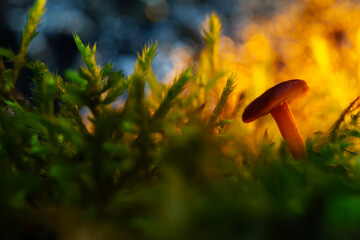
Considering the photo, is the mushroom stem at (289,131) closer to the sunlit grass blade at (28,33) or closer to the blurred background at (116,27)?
the sunlit grass blade at (28,33)

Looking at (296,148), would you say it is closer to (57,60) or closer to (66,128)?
(66,128)

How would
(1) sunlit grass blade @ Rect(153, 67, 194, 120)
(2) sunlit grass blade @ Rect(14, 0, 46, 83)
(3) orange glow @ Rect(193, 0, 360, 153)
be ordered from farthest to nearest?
1. (3) orange glow @ Rect(193, 0, 360, 153)
2. (2) sunlit grass blade @ Rect(14, 0, 46, 83)
3. (1) sunlit grass blade @ Rect(153, 67, 194, 120)

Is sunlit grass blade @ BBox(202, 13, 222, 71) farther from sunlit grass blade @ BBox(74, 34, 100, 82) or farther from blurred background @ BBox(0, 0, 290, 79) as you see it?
blurred background @ BBox(0, 0, 290, 79)

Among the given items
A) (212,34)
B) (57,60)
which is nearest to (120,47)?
(57,60)

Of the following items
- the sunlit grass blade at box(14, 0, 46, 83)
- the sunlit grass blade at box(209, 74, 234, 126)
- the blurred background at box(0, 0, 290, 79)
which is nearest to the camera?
the sunlit grass blade at box(209, 74, 234, 126)

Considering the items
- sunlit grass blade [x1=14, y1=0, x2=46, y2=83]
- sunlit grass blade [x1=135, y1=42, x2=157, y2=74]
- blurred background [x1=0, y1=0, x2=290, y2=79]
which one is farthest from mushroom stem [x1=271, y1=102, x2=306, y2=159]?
blurred background [x1=0, y1=0, x2=290, y2=79]

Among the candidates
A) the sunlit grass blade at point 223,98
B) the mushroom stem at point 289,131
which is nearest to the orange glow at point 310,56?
the mushroom stem at point 289,131

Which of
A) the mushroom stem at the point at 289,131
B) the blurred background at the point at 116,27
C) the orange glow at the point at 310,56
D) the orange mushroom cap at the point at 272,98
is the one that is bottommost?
the mushroom stem at the point at 289,131

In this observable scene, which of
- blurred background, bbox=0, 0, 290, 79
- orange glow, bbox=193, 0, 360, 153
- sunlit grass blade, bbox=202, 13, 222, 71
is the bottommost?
sunlit grass blade, bbox=202, 13, 222, 71

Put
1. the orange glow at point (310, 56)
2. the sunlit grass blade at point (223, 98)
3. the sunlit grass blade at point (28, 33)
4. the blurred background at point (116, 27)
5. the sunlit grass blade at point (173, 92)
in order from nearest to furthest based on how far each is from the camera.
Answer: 1. the sunlit grass blade at point (173, 92)
2. the sunlit grass blade at point (223, 98)
3. the sunlit grass blade at point (28, 33)
4. the orange glow at point (310, 56)
5. the blurred background at point (116, 27)
